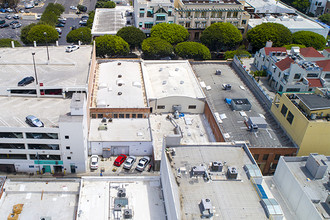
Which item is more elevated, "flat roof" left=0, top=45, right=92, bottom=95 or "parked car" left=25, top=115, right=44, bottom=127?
"flat roof" left=0, top=45, right=92, bottom=95

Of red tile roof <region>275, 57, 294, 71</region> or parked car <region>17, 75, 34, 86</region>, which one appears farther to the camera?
red tile roof <region>275, 57, 294, 71</region>

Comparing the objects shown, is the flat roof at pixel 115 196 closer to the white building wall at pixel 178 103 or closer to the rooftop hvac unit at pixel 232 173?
the rooftop hvac unit at pixel 232 173

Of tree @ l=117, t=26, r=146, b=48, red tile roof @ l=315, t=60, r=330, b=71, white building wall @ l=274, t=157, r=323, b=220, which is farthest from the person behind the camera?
tree @ l=117, t=26, r=146, b=48

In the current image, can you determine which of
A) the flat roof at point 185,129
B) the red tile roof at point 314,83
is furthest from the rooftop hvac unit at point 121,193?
the red tile roof at point 314,83

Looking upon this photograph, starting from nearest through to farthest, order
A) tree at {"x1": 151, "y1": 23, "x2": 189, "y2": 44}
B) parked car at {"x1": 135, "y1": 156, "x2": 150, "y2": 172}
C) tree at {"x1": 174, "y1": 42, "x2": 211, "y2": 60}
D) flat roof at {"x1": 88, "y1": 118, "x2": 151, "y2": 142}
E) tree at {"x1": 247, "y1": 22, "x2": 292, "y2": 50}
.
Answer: parked car at {"x1": 135, "y1": 156, "x2": 150, "y2": 172} → flat roof at {"x1": 88, "y1": 118, "x2": 151, "y2": 142} → tree at {"x1": 174, "y1": 42, "x2": 211, "y2": 60} → tree at {"x1": 151, "y1": 23, "x2": 189, "y2": 44} → tree at {"x1": 247, "y1": 22, "x2": 292, "y2": 50}

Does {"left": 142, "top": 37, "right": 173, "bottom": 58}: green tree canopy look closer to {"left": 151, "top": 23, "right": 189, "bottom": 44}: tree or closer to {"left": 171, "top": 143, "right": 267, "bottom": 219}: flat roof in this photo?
{"left": 151, "top": 23, "right": 189, "bottom": 44}: tree

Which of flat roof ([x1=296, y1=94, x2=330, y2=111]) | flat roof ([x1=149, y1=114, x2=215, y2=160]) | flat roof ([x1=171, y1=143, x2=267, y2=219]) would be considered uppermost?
flat roof ([x1=296, y1=94, x2=330, y2=111])

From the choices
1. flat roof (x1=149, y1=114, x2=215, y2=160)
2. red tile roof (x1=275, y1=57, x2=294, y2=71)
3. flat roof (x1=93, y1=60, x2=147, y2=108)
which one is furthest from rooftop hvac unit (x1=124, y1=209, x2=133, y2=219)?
red tile roof (x1=275, y1=57, x2=294, y2=71)
